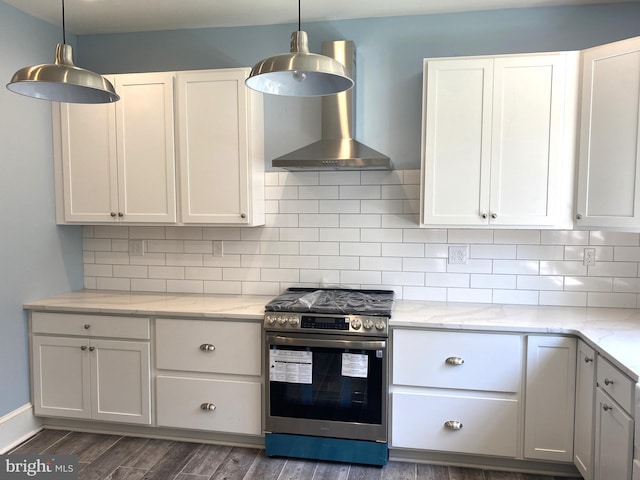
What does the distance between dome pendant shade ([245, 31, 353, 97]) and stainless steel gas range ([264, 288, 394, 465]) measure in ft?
4.18

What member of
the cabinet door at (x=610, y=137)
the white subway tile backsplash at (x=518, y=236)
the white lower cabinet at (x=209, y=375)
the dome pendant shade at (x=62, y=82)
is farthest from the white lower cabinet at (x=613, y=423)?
the dome pendant shade at (x=62, y=82)

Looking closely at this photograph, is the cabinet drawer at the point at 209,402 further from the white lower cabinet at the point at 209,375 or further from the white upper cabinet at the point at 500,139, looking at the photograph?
the white upper cabinet at the point at 500,139

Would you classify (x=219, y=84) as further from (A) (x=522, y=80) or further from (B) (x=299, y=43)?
(A) (x=522, y=80)

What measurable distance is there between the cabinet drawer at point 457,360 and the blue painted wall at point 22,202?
2381 mm

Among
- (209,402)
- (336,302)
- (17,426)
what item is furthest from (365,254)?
(17,426)

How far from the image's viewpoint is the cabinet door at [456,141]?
265 centimetres

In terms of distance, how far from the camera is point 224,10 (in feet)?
9.72

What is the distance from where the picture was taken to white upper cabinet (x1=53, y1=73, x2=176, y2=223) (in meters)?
3.03

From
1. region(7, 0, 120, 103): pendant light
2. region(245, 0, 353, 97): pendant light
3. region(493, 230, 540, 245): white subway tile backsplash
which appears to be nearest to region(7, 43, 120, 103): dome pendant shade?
region(7, 0, 120, 103): pendant light

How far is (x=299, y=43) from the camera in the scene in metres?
1.63

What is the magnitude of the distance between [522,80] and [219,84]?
1.82 m

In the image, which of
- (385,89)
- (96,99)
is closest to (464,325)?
(385,89)

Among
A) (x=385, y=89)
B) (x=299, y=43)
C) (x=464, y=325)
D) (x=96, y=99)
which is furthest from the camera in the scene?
(x=385, y=89)

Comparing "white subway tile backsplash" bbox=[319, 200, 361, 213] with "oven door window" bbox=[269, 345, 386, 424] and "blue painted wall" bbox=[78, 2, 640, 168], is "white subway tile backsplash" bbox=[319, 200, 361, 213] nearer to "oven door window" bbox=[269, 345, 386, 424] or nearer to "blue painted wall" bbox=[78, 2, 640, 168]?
"blue painted wall" bbox=[78, 2, 640, 168]
